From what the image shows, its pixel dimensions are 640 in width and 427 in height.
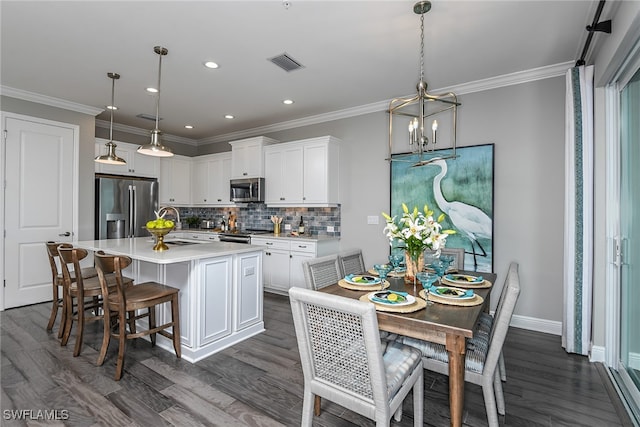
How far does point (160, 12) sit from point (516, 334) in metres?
4.28

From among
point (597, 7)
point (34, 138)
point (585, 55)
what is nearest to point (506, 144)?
point (585, 55)

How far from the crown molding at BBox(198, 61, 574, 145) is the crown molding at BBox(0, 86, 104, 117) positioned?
224 cm

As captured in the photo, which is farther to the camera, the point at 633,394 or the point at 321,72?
the point at 321,72

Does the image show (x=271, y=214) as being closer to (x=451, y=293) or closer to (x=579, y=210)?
(x=451, y=293)

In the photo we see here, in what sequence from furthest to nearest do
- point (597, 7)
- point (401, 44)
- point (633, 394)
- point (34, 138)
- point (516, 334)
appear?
1. point (34, 138)
2. point (516, 334)
3. point (401, 44)
4. point (597, 7)
5. point (633, 394)

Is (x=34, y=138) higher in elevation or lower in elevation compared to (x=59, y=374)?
higher

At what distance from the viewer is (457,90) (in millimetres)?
3756

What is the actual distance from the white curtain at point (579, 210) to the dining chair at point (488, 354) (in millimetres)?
1277

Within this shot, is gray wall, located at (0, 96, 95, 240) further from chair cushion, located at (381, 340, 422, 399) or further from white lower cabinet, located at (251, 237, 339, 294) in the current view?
chair cushion, located at (381, 340, 422, 399)

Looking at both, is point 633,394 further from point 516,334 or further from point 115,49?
point 115,49

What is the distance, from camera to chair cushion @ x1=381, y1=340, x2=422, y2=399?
154cm

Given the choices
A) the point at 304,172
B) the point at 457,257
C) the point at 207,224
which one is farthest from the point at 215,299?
the point at 207,224

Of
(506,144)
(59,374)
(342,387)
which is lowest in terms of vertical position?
(59,374)

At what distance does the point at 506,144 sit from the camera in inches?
138
